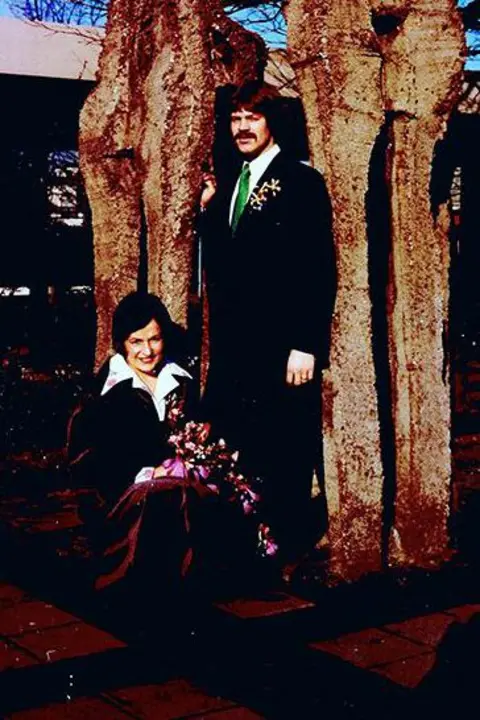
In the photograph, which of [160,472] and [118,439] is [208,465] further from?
[118,439]

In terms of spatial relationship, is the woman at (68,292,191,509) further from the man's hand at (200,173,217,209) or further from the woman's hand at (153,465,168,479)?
the man's hand at (200,173,217,209)

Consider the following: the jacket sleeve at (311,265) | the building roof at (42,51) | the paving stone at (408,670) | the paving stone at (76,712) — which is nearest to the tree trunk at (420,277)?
the jacket sleeve at (311,265)

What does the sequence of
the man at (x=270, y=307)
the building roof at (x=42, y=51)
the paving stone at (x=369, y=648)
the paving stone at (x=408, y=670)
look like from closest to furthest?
the paving stone at (x=408, y=670) < the paving stone at (x=369, y=648) < the man at (x=270, y=307) < the building roof at (x=42, y=51)

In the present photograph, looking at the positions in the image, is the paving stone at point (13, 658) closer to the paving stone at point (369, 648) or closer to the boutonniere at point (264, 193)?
the paving stone at point (369, 648)

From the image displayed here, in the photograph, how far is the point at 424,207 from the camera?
563 centimetres

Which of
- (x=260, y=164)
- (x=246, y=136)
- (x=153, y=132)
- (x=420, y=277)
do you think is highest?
(x=153, y=132)

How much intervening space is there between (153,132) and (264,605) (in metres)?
2.48

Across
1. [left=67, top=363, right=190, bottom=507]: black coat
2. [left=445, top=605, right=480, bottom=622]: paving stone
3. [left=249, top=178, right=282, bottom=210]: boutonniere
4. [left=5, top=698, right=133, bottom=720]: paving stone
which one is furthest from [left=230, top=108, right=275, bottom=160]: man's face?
[left=5, top=698, right=133, bottom=720]: paving stone

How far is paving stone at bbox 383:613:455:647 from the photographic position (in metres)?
4.76

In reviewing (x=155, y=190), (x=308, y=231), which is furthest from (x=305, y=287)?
(x=155, y=190)

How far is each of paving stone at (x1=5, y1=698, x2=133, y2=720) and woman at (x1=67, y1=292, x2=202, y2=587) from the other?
3.25 ft

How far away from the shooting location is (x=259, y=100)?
18.4 feet

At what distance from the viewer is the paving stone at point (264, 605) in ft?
16.7

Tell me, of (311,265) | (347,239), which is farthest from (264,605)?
(347,239)
